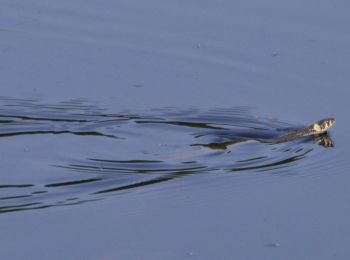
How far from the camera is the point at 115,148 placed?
1079cm

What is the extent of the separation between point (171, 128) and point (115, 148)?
71 cm

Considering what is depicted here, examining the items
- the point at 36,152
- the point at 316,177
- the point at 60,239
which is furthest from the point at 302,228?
the point at 36,152

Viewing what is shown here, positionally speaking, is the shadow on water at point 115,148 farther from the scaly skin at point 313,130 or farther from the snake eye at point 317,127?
the snake eye at point 317,127

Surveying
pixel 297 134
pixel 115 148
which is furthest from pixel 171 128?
pixel 297 134

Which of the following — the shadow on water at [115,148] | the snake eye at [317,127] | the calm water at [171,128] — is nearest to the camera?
the calm water at [171,128]

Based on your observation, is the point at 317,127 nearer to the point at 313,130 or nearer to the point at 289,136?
the point at 313,130

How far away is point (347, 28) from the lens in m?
12.7

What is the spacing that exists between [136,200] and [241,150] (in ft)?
5.68

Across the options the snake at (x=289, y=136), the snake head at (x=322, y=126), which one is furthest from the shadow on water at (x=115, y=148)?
the snake head at (x=322, y=126)

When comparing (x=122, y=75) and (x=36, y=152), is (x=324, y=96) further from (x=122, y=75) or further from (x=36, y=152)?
(x=36, y=152)

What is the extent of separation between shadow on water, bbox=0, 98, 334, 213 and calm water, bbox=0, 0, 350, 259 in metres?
0.02

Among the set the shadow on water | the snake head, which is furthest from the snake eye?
the shadow on water

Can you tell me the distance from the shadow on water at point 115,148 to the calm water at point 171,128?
0.06ft

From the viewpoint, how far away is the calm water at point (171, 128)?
28.9 feet
